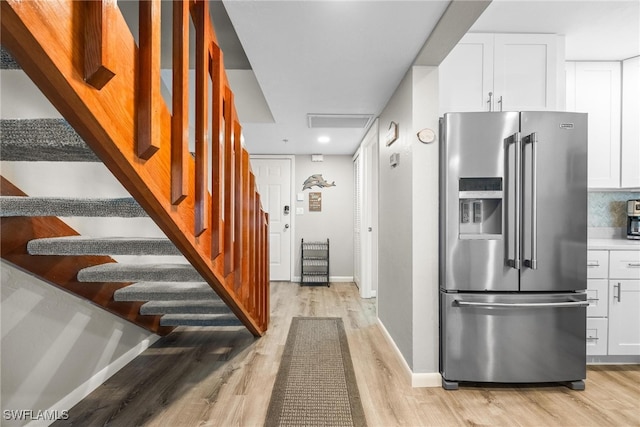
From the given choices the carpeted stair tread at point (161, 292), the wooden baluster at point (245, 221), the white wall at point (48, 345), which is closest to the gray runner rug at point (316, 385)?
the wooden baluster at point (245, 221)

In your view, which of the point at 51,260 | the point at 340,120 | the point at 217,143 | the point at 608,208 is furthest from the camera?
the point at 340,120

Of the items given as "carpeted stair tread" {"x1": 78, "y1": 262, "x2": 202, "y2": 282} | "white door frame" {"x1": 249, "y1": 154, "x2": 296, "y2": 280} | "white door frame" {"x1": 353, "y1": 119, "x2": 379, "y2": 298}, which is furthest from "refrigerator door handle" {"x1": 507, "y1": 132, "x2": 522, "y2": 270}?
"white door frame" {"x1": 249, "y1": 154, "x2": 296, "y2": 280}

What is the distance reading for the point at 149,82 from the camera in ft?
3.12

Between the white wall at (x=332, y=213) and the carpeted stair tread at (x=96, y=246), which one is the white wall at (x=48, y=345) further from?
the white wall at (x=332, y=213)

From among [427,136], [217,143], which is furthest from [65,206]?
[427,136]

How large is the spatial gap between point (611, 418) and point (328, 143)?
3979mm

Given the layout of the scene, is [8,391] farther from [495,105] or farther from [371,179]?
[371,179]

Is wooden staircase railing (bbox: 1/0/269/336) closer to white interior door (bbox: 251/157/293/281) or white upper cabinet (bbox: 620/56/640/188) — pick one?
white upper cabinet (bbox: 620/56/640/188)

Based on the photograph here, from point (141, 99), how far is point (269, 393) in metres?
1.92

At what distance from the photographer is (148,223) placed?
292 cm

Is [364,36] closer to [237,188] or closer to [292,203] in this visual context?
[237,188]

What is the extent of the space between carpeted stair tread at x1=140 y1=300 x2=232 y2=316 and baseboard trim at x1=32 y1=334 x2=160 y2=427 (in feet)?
1.18

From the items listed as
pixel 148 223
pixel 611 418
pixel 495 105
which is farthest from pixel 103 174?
pixel 611 418

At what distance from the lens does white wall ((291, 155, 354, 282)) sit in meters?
5.82
